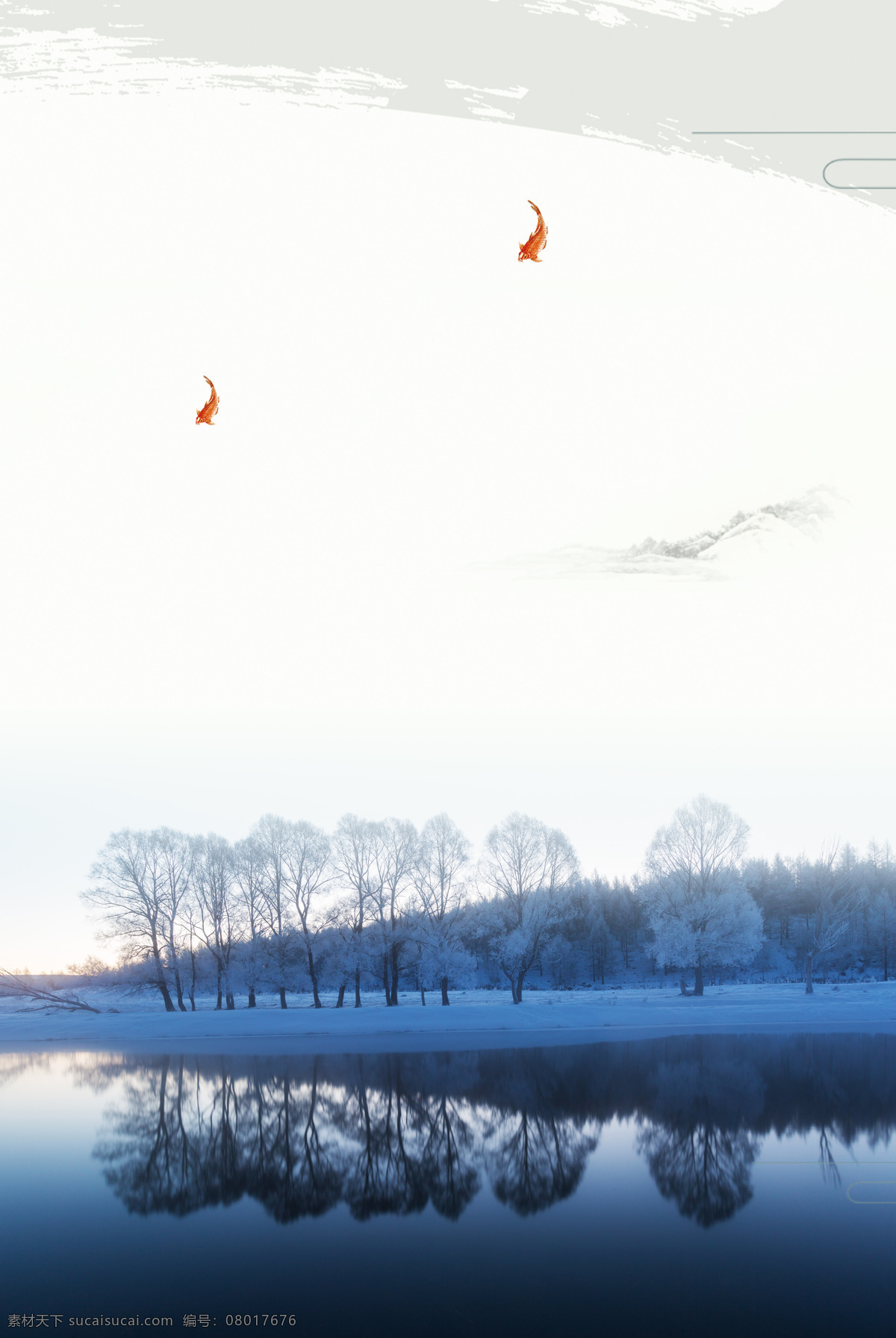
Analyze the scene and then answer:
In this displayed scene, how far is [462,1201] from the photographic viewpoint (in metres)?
7.48

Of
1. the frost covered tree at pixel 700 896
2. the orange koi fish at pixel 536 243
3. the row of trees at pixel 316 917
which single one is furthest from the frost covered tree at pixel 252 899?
the orange koi fish at pixel 536 243

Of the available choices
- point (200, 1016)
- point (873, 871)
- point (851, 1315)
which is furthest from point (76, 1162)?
point (873, 871)

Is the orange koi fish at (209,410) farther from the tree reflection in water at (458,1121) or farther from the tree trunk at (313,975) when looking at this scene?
the tree trunk at (313,975)

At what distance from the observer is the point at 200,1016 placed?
19578 millimetres

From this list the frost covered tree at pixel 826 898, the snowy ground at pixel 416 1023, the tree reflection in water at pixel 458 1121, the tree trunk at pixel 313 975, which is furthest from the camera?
the frost covered tree at pixel 826 898

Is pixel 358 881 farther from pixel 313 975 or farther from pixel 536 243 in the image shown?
pixel 536 243

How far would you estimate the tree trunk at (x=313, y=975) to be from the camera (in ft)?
71.5

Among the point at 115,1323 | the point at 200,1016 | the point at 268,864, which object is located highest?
the point at 268,864

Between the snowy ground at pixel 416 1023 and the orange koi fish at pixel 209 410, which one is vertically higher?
the orange koi fish at pixel 209 410

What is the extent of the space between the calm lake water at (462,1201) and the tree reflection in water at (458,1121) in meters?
0.05

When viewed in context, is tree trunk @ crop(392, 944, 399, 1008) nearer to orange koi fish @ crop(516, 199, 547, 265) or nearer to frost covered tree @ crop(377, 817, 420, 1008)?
frost covered tree @ crop(377, 817, 420, 1008)

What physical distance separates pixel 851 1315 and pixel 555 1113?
5.13 meters

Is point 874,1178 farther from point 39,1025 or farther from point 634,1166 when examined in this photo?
point 39,1025

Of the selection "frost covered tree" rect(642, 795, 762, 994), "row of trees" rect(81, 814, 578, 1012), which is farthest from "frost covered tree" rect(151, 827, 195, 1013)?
"frost covered tree" rect(642, 795, 762, 994)
